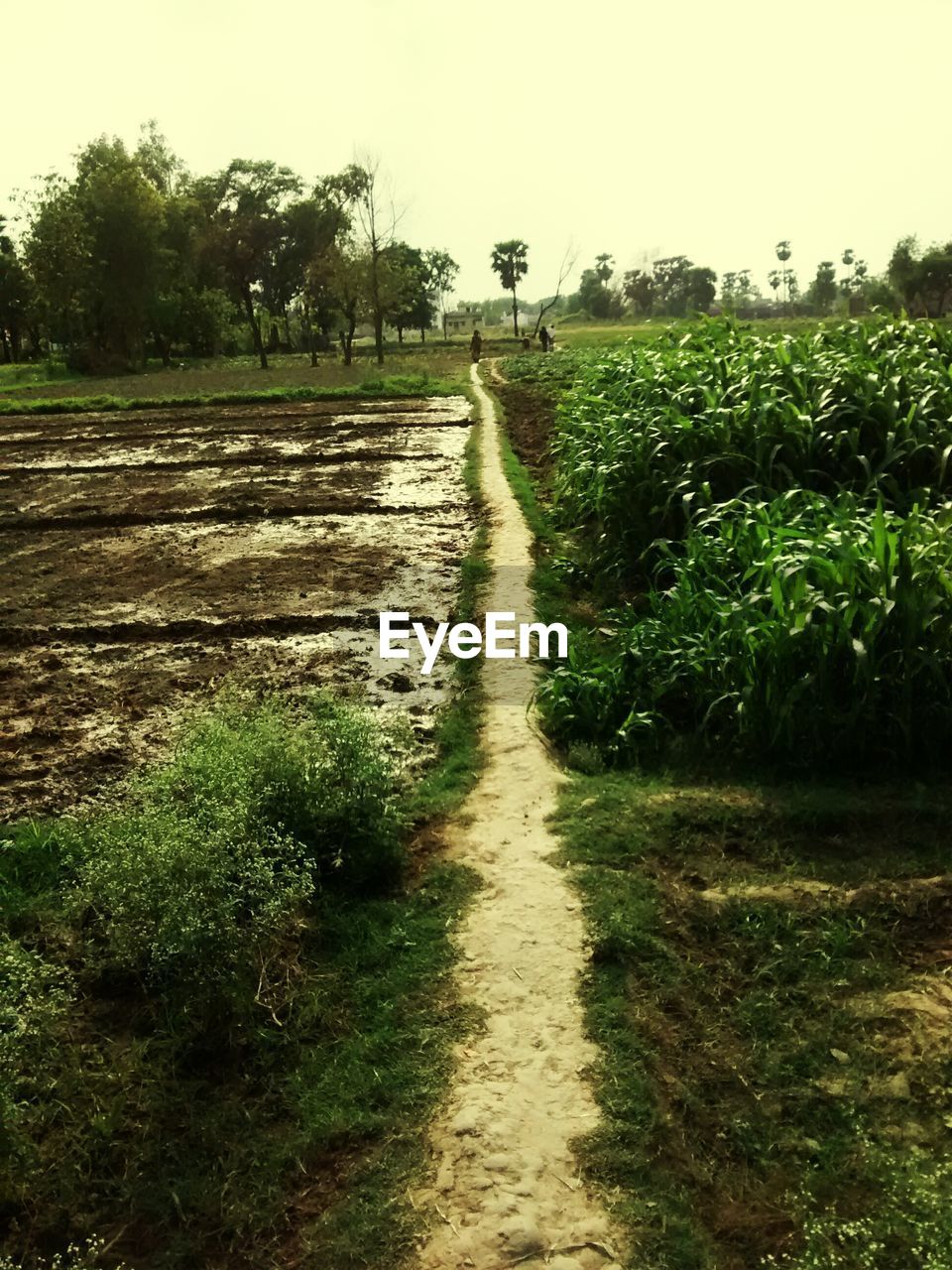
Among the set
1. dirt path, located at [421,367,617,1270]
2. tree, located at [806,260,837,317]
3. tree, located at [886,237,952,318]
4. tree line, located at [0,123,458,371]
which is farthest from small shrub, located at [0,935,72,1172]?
tree, located at [806,260,837,317]

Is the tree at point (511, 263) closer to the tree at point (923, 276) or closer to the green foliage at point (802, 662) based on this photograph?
the tree at point (923, 276)

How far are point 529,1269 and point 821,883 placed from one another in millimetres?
1696

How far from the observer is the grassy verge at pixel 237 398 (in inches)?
723

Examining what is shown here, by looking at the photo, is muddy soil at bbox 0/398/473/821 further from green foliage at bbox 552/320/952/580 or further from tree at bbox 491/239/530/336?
tree at bbox 491/239/530/336

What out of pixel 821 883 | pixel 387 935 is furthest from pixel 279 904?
pixel 821 883

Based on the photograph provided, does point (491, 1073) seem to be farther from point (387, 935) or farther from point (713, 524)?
point (713, 524)

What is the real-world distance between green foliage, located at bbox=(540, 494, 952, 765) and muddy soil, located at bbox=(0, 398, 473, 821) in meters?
1.00

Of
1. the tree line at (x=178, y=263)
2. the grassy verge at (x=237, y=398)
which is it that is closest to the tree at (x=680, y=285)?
the tree line at (x=178, y=263)

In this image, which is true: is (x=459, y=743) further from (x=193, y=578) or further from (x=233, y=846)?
(x=193, y=578)

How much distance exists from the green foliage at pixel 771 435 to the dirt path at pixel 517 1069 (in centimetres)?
278

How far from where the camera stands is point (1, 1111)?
2.24 metres

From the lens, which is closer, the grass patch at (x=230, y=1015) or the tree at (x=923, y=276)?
the grass patch at (x=230, y=1015)

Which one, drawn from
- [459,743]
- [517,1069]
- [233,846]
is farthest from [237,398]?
[517,1069]

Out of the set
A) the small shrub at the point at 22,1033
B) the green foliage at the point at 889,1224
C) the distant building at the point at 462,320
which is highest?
the distant building at the point at 462,320
